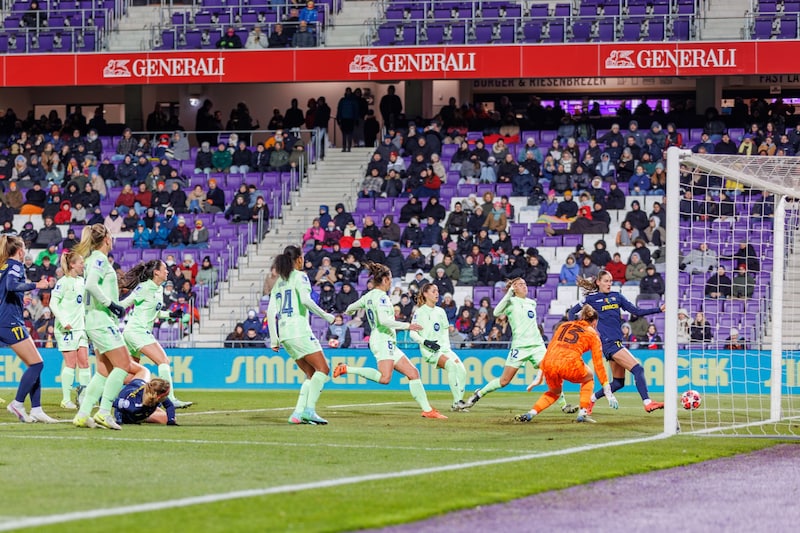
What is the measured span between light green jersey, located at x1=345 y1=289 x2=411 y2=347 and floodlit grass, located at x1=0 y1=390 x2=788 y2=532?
106 cm

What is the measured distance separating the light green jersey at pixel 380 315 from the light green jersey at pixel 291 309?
1.73 meters

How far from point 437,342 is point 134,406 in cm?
531

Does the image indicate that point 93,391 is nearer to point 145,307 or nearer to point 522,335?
point 145,307

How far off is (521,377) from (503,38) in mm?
11178

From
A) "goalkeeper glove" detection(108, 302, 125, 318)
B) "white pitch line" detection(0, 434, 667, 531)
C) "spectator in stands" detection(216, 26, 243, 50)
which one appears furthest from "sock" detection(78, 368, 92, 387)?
"spectator in stands" detection(216, 26, 243, 50)

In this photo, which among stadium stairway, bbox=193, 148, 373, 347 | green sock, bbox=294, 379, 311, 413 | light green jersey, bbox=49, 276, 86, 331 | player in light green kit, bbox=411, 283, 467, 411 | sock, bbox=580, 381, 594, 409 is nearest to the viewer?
green sock, bbox=294, 379, 311, 413

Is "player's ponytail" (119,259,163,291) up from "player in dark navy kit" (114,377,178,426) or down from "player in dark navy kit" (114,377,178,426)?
up

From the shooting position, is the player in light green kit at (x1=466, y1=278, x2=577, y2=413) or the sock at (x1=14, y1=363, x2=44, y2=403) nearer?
the sock at (x1=14, y1=363, x2=44, y2=403)

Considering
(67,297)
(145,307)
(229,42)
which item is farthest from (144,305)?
(229,42)

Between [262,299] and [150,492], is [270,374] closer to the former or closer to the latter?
[262,299]

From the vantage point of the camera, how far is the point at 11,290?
49.4 ft

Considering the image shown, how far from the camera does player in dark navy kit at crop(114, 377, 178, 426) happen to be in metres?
15.1

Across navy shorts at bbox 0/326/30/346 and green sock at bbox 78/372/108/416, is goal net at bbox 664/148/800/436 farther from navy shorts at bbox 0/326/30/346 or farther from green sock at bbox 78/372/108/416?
navy shorts at bbox 0/326/30/346

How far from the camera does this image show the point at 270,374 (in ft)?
93.5
